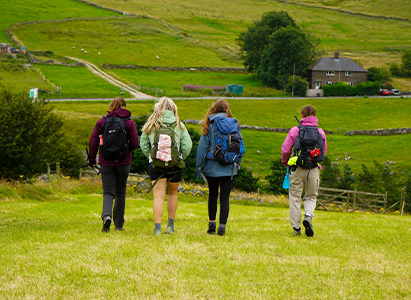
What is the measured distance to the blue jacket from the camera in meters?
8.66

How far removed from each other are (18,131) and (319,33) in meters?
156

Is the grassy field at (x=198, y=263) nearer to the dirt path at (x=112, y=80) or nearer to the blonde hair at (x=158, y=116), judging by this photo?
the blonde hair at (x=158, y=116)

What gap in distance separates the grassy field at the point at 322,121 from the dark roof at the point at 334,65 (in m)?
18.2

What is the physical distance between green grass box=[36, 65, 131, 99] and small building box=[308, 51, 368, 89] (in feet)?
126

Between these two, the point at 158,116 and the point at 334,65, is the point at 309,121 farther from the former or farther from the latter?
the point at 334,65

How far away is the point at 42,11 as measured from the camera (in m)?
134

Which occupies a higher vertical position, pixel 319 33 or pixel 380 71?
pixel 319 33

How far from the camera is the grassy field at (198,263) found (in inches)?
205

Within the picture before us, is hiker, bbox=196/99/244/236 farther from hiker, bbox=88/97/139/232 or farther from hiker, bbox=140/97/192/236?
hiker, bbox=88/97/139/232

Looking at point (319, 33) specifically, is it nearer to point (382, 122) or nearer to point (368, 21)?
point (368, 21)

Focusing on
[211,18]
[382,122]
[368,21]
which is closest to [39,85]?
[382,122]

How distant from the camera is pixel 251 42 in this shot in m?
98.3

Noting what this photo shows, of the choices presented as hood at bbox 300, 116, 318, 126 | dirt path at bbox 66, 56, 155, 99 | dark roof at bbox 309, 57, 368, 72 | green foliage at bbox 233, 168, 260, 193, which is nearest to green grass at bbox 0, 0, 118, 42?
dirt path at bbox 66, 56, 155, 99

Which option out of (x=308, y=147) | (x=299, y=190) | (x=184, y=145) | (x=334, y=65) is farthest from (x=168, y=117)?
(x=334, y=65)
